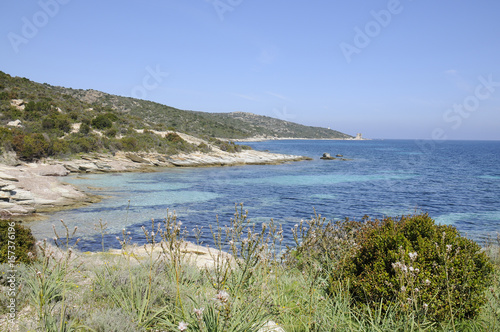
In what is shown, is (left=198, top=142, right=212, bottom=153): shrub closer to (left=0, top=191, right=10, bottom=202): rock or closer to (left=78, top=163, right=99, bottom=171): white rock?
(left=78, top=163, right=99, bottom=171): white rock

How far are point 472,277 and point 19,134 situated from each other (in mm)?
35474

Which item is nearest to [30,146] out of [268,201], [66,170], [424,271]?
[66,170]

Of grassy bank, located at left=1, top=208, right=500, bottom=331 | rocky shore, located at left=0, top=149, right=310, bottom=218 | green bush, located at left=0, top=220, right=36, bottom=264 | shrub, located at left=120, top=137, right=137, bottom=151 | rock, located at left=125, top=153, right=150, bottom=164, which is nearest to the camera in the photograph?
grassy bank, located at left=1, top=208, right=500, bottom=331

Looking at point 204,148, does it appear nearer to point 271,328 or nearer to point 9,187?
point 9,187

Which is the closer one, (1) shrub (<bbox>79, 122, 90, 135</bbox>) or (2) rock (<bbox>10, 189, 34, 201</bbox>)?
(2) rock (<bbox>10, 189, 34, 201</bbox>)

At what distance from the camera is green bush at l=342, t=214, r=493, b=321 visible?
4285mm

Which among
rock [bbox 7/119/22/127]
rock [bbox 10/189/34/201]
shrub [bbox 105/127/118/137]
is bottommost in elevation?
rock [bbox 10/189/34/201]

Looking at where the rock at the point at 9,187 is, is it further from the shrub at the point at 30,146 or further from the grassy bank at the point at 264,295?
the shrub at the point at 30,146

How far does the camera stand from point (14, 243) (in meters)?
6.45

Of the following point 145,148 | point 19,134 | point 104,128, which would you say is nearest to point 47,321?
point 19,134

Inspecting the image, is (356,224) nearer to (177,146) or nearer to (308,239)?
(308,239)

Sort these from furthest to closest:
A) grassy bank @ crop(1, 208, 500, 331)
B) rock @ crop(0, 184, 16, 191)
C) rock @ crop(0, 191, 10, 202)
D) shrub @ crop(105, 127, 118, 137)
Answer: shrub @ crop(105, 127, 118, 137)
rock @ crop(0, 184, 16, 191)
rock @ crop(0, 191, 10, 202)
grassy bank @ crop(1, 208, 500, 331)

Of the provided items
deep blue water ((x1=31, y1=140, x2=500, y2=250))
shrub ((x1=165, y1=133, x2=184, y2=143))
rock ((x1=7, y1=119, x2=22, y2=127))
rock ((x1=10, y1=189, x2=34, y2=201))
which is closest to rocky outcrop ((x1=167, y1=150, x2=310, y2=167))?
shrub ((x1=165, y1=133, x2=184, y2=143))

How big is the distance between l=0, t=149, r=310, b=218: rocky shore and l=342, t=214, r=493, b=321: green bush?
13.4 metres
